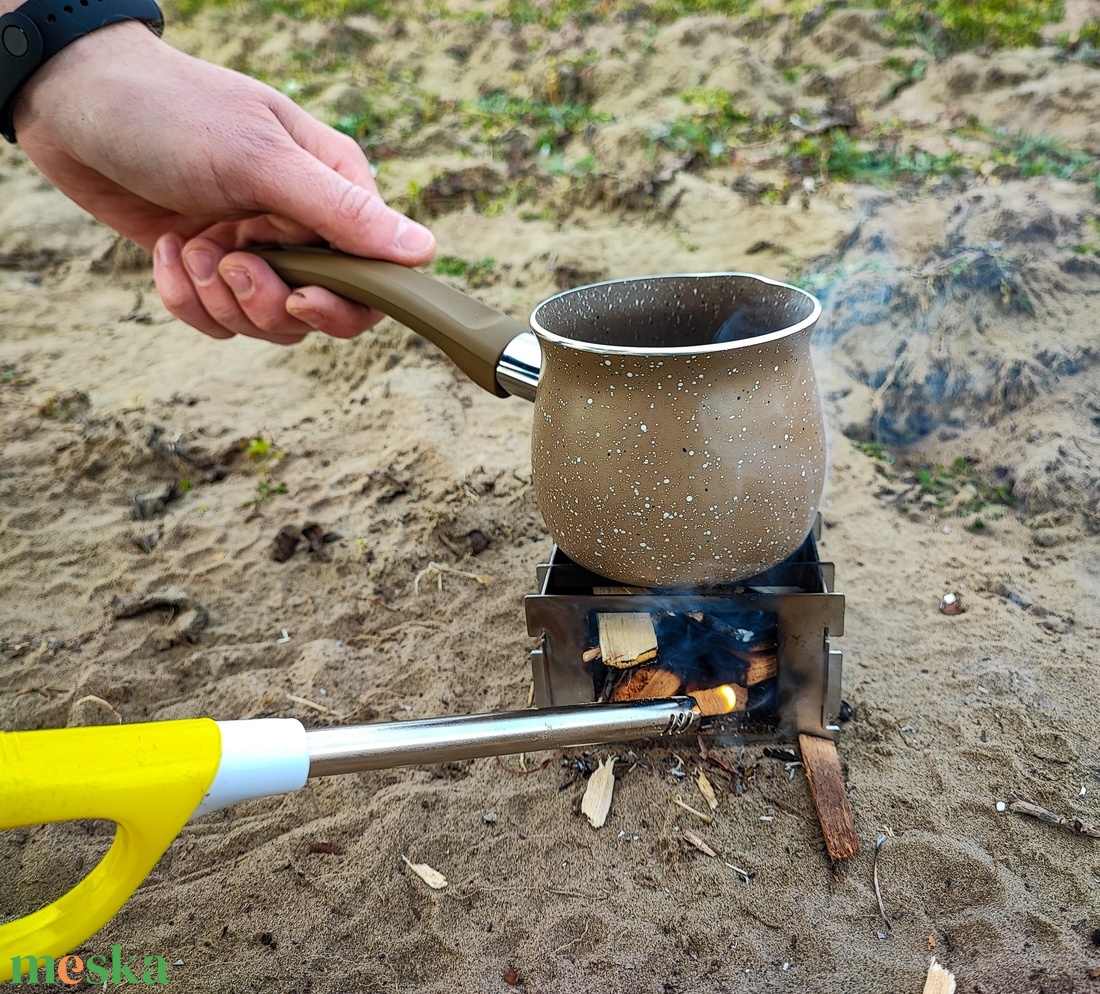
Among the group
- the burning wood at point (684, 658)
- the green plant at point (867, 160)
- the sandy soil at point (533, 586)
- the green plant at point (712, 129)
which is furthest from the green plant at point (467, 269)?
the burning wood at point (684, 658)

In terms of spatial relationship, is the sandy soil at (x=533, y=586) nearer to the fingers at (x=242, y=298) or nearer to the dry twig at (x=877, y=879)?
the dry twig at (x=877, y=879)

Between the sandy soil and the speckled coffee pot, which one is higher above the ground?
the speckled coffee pot

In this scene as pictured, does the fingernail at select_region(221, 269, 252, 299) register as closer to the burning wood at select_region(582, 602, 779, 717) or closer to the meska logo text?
the burning wood at select_region(582, 602, 779, 717)

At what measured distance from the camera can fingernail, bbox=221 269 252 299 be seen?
7.99ft

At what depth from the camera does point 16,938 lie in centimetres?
121

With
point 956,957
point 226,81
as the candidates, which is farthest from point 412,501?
point 956,957

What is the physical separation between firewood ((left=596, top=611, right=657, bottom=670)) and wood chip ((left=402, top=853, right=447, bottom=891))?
57cm

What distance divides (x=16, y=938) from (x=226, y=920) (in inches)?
24.4

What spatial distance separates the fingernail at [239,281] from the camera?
7.99ft

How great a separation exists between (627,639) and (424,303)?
927 mm

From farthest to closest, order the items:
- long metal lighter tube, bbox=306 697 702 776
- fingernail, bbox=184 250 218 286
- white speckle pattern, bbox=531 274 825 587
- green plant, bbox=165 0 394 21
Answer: green plant, bbox=165 0 394 21 → fingernail, bbox=184 250 218 286 → white speckle pattern, bbox=531 274 825 587 → long metal lighter tube, bbox=306 697 702 776

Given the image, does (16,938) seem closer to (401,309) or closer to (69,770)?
(69,770)

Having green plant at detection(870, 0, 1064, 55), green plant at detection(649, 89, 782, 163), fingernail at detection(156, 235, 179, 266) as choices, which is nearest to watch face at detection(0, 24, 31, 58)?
fingernail at detection(156, 235, 179, 266)

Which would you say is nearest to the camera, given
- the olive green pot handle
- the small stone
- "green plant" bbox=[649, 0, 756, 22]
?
the olive green pot handle
